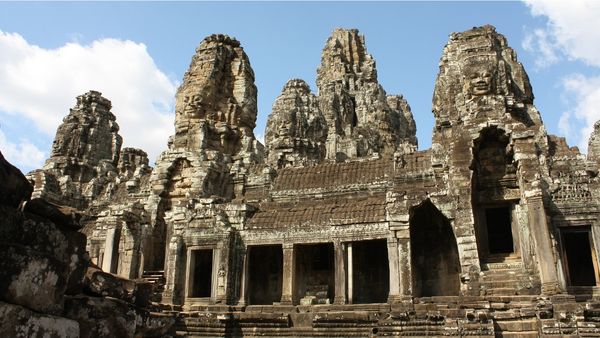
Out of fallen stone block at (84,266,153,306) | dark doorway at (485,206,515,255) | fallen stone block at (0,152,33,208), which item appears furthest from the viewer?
dark doorway at (485,206,515,255)

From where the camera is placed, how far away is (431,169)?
19.0m

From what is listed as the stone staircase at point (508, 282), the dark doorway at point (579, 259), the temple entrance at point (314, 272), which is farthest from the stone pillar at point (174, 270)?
the dark doorway at point (579, 259)

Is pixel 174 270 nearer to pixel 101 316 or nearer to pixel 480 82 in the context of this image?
pixel 480 82

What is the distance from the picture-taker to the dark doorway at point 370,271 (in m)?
18.7

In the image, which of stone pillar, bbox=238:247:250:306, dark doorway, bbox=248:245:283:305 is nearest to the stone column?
stone pillar, bbox=238:247:250:306

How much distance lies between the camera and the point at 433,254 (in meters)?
17.8

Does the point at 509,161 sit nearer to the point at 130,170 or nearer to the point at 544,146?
the point at 544,146

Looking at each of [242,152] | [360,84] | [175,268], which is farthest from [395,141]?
[175,268]

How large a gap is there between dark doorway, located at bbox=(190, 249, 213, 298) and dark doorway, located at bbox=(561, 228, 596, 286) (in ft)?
44.9

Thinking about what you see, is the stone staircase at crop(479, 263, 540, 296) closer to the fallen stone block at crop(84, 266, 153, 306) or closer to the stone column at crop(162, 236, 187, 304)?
the stone column at crop(162, 236, 187, 304)

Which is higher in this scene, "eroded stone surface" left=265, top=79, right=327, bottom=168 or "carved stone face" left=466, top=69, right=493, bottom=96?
"eroded stone surface" left=265, top=79, right=327, bottom=168

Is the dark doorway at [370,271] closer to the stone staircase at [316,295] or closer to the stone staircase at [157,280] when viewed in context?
the stone staircase at [316,295]

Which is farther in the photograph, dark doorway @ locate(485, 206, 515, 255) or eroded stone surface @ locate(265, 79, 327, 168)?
eroded stone surface @ locate(265, 79, 327, 168)

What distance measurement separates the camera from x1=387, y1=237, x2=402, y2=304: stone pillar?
50.2 ft
